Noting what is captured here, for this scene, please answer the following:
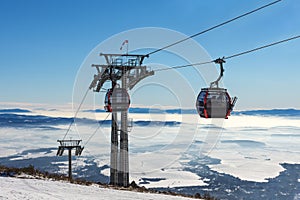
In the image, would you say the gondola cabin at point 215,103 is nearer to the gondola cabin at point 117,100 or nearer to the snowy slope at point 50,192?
the snowy slope at point 50,192

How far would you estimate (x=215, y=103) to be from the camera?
1316 cm

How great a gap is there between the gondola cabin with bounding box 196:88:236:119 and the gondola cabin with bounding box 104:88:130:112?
7.51m

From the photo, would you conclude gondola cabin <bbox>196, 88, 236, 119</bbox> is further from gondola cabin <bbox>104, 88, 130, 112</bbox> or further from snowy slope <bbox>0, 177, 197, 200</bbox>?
gondola cabin <bbox>104, 88, 130, 112</bbox>

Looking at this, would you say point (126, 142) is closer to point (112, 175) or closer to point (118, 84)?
point (112, 175)

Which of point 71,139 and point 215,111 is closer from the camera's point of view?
point 215,111

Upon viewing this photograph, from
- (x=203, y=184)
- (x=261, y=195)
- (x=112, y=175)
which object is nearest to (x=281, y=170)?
(x=261, y=195)

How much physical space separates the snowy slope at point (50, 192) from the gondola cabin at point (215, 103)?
4532 millimetres

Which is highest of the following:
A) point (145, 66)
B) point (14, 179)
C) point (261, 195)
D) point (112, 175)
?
point (145, 66)

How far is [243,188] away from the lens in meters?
75.9

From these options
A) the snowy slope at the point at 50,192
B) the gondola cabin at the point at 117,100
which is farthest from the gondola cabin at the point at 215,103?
the gondola cabin at the point at 117,100

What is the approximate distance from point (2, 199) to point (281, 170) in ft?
316

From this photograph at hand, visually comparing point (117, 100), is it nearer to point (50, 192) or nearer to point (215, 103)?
point (50, 192)

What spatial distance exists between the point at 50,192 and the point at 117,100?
8.26 m

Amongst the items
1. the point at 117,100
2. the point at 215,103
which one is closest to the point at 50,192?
the point at 215,103
